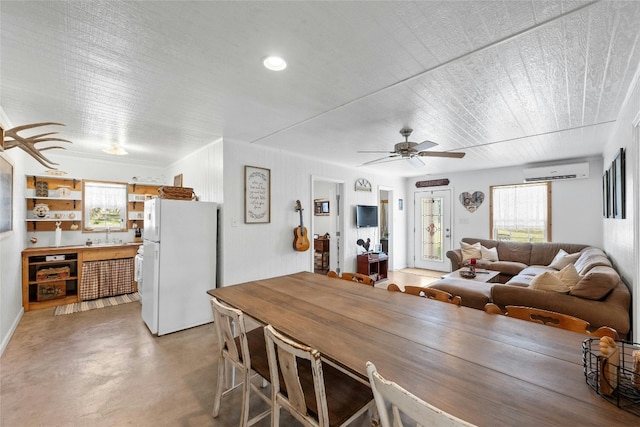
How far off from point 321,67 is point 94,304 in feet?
16.1

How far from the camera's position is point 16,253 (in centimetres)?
351

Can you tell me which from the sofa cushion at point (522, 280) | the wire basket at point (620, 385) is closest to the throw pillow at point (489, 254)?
the sofa cushion at point (522, 280)

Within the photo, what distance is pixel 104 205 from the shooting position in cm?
507

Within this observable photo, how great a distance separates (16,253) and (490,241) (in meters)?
7.91

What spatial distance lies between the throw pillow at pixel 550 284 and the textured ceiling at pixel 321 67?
66.7 inches

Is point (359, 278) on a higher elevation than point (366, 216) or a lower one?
lower

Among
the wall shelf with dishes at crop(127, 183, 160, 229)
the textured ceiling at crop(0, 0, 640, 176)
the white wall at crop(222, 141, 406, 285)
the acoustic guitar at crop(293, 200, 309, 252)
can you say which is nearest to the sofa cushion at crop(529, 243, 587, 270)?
the textured ceiling at crop(0, 0, 640, 176)

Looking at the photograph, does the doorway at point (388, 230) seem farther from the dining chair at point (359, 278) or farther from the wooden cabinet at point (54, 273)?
the wooden cabinet at point (54, 273)

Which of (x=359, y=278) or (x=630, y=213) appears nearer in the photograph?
(x=630, y=213)

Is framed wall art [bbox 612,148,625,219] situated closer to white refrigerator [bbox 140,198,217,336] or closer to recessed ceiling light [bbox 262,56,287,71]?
recessed ceiling light [bbox 262,56,287,71]

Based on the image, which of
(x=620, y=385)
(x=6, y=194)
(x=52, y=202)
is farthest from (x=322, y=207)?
(x=620, y=385)

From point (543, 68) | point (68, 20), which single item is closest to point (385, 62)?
point (543, 68)

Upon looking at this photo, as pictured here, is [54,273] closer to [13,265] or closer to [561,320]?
[13,265]

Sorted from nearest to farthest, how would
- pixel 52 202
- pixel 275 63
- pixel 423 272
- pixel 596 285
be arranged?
pixel 275 63 → pixel 596 285 → pixel 52 202 → pixel 423 272
